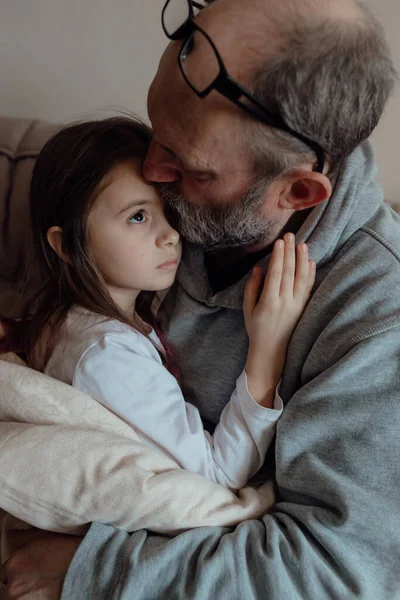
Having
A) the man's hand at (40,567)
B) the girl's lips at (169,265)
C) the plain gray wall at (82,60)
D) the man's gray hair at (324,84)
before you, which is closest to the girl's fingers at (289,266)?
the man's gray hair at (324,84)

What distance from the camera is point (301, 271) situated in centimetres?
93

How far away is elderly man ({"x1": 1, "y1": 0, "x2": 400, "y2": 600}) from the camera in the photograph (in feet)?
2.61

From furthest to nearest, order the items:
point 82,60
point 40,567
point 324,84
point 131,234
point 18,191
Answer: point 82,60 < point 18,191 < point 131,234 < point 40,567 < point 324,84

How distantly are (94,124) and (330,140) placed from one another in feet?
1.53

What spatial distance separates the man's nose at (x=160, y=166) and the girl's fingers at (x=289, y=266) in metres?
0.24

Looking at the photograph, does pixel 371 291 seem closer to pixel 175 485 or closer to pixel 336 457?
pixel 336 457

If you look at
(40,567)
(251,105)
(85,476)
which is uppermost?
(251,105)

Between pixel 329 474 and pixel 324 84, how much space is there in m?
0.62

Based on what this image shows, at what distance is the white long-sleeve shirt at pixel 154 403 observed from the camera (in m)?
0.96

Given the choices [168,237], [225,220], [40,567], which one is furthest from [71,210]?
[40,567]

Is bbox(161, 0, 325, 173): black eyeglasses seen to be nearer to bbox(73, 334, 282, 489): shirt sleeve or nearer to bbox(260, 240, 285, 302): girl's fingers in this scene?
bbox(260, 240, 285, 302): girl's fingers

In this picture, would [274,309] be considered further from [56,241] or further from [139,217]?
[56,241]

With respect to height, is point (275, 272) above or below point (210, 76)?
below

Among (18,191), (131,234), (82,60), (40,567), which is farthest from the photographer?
(82,60)
